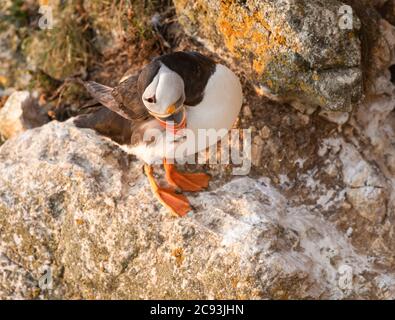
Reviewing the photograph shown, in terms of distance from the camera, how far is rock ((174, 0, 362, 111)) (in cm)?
448

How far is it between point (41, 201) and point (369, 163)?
2.69 meters

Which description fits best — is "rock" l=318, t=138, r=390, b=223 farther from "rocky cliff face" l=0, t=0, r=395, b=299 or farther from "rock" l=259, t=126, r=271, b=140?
"rock" l=259, t=126, r=271, b=140

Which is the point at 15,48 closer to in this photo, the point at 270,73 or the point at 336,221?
the point at 270,73

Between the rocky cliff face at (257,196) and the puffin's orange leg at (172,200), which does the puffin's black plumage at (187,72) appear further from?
the puffin's orange leg at (172,200)

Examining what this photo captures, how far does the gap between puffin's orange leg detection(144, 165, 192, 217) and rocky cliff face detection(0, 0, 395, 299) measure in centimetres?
8

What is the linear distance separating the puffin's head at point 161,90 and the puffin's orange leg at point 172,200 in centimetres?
80

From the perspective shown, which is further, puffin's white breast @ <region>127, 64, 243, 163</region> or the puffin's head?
puffin's white breast @ <region>127, 64, 243, 163</region>

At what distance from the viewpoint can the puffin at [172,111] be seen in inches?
165

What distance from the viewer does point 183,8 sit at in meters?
5.26

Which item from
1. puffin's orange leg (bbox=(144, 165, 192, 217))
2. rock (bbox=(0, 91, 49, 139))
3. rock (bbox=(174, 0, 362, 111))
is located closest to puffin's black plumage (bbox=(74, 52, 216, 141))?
rock (bbox=(174, 0, 362, 111))

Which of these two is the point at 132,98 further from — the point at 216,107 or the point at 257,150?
the point at 257,150

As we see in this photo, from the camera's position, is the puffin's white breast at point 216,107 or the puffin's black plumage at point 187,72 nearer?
the puffin's black plumage at point 187,72

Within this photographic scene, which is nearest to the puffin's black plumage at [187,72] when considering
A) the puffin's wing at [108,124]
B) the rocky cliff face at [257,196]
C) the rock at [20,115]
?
the rocky cliff face at [257,196]
